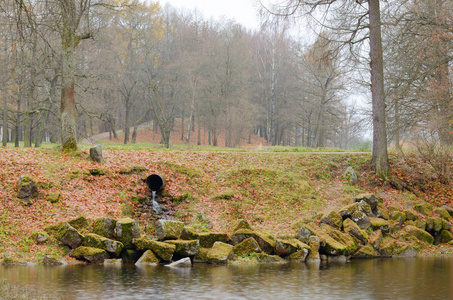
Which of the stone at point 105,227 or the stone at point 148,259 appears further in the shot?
the stone at point 105,227

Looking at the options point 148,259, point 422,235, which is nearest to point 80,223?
point 148,259

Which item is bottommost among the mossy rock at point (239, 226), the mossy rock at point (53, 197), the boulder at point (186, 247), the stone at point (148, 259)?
the stone at point (148, 259)

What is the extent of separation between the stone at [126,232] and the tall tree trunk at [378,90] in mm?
11453

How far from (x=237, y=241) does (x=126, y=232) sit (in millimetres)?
3394

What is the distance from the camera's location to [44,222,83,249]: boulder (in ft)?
39.7

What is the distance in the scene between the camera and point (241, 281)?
9.88m

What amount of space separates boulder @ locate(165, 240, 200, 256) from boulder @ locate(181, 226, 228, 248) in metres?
0.52

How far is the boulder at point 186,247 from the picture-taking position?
1225 centimetres

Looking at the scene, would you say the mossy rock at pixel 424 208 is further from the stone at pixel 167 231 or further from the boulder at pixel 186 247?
the stone at pixel 167 231

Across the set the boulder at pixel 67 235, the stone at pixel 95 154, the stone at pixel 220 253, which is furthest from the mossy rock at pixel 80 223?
the stone at pixel 95 154

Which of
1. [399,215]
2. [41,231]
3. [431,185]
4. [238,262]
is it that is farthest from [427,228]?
[41,231]

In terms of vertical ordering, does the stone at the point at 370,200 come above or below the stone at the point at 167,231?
above

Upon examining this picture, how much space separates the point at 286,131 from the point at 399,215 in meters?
48.7

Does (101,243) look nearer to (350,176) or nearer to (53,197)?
(53,197)
